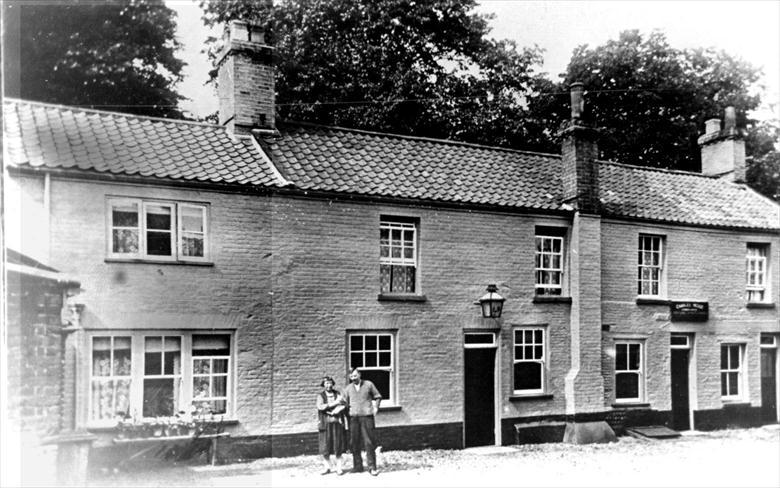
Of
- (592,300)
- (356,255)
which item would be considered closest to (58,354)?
(356,255)

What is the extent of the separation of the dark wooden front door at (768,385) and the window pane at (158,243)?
17.5m

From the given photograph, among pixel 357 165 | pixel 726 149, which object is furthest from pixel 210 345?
pixel 726 149

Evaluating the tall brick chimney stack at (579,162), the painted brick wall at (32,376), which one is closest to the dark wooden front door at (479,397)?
the tall brick chimney stack at (579,162)

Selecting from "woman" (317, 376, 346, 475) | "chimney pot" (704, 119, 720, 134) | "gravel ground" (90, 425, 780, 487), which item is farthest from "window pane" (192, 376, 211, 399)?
"chimney pot" (704, 119, 720, 134)

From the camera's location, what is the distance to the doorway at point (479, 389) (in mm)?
16688

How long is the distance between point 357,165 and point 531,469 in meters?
7.74

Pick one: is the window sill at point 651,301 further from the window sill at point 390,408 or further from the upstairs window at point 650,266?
the window sill at point 390,408

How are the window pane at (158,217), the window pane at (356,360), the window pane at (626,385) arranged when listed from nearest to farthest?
the window pane at (158,217) → the window pane at (356,360) → the window pane at (626,385)

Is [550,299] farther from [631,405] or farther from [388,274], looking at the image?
[388,274]

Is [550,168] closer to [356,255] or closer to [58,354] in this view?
[356,255]

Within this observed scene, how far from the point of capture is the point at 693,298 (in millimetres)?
19672

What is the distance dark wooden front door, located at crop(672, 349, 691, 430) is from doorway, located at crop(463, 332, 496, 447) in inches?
236

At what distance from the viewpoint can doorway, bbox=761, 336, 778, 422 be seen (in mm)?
20547

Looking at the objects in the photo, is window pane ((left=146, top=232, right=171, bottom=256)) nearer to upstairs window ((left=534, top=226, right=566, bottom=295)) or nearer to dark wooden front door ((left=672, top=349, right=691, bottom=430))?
upstairs window ((left=534, top=226, right=566, bottom=295))
